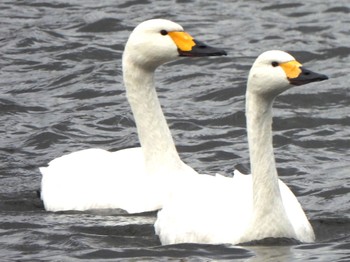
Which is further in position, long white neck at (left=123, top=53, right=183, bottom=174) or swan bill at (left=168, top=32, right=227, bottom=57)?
long white neck at (left=123, top=53, right=183, bottom=174)

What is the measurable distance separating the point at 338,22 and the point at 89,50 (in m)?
3.05

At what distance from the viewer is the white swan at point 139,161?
452 inches

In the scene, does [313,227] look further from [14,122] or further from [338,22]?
[338,22]

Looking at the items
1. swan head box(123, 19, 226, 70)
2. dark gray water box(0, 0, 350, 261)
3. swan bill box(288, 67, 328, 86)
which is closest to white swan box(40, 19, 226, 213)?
swan head box(123, 19, 226, 70)

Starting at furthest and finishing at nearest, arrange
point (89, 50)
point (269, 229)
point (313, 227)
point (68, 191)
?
point (89, 50) < point (68, 191) < point (313, 227) < point (269, 229)

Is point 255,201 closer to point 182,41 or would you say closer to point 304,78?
point 304,78

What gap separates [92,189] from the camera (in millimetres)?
11656

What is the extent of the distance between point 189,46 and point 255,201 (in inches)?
77.2

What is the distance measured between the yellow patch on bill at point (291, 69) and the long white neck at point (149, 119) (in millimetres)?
2150

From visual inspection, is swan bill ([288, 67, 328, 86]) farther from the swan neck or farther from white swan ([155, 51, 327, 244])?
the swan neck

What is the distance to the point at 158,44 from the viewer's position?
1163 centimetres

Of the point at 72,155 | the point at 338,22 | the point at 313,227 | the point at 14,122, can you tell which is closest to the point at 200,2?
the point at 338,22

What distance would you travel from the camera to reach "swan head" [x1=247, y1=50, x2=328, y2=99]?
32.0 feet

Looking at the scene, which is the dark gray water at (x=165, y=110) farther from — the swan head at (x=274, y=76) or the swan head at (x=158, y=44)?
the swan head at (x=158, y=44)
